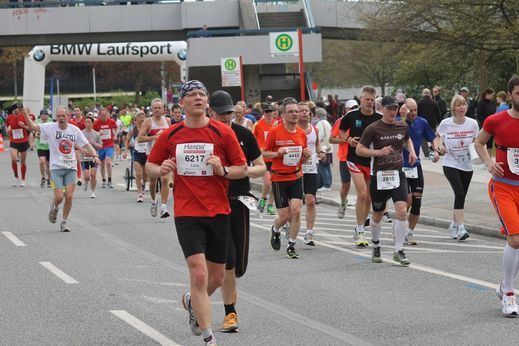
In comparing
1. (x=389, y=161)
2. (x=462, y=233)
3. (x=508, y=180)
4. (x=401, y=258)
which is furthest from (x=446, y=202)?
(x=508, y=180)

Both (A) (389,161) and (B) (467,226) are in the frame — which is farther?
(B) (467,226)

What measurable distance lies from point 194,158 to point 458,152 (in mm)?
7551

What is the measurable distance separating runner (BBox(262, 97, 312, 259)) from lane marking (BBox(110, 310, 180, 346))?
4.21 m

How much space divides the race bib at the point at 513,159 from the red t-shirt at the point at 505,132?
0.10ft

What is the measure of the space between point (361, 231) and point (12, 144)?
51.0ft

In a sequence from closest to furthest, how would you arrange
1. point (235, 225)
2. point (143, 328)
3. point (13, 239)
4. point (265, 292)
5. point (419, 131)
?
point (235, 225), point (143, 328), point (265, 292), point (419, 131), point (13, 239)

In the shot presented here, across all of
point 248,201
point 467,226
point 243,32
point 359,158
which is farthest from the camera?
point 243,32

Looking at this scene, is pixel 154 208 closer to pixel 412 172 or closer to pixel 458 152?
pixel 412 172

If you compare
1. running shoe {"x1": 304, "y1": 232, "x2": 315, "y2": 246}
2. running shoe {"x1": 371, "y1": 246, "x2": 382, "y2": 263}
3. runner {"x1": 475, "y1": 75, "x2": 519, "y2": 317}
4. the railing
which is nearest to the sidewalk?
running shoe {"x1": 304, "y1": 232, "x2": 315, "y2": 246}

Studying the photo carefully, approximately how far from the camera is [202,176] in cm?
776

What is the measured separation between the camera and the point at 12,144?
2794cm

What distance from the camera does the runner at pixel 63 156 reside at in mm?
16438

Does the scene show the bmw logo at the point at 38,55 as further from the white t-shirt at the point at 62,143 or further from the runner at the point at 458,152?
the runner at the point at 458,152

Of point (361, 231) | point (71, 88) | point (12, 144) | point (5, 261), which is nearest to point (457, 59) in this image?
point (12, 144)
